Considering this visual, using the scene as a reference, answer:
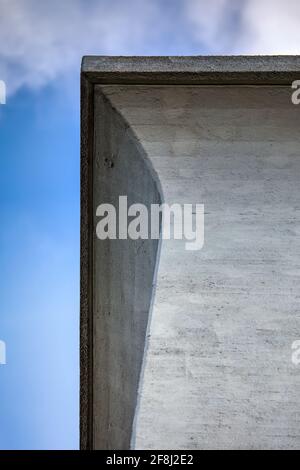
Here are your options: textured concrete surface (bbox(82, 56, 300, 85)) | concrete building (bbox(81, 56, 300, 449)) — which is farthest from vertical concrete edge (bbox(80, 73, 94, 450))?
textured concrete surface (bbox(82, 56, 300, 85))

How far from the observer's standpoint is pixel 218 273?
4008mm

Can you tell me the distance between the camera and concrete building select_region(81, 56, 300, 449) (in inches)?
144

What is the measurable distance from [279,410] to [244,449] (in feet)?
1.11

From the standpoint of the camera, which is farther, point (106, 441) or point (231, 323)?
point (106, 441)

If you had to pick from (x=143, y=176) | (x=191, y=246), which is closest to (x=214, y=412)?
(x=191, y=246)

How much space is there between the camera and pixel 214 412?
361 cm

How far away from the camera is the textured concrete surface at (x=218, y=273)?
3.62 meters

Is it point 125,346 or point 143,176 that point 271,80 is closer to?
point 143,176

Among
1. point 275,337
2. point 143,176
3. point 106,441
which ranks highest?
point 143,176

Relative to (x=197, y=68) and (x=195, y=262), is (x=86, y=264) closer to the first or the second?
(x=195, y=262)

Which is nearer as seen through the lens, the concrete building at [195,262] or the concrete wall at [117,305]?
the concrete building at [195,262]

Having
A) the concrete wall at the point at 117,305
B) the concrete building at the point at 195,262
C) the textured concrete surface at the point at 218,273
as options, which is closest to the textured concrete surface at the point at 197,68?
the concrete building at the point at 195,262

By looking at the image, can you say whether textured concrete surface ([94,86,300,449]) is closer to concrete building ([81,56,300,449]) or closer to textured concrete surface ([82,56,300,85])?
concrete building ([81,56,300,449])

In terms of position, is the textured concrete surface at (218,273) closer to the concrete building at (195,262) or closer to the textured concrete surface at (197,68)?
the concrete building at (195,262)
